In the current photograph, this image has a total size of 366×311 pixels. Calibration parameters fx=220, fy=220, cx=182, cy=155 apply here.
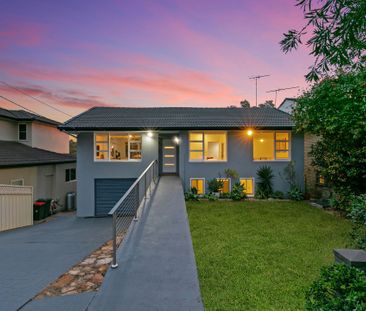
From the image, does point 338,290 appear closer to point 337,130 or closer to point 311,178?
point 337,130

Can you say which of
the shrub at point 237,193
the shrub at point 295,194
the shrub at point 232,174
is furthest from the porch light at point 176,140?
the shrub at point 295,194

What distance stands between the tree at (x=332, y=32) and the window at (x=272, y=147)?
289 inches

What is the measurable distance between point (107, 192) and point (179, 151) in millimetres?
4285

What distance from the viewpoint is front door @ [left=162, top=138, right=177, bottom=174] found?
1216 centimetres

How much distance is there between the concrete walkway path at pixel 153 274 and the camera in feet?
8.52

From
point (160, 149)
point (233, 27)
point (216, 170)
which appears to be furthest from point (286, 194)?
point (233, 27)

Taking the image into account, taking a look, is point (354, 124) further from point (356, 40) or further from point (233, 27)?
point (233, 27)

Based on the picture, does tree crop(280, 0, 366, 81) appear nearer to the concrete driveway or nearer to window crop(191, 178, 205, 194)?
the concrete driveway

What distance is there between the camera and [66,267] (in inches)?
166

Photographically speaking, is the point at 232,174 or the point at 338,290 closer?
the point at 338,290

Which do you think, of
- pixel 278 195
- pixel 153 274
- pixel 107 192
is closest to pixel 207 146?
pixel 278 195

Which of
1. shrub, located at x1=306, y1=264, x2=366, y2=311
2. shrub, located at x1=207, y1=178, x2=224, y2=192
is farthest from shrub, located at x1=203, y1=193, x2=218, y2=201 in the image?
shrub, located at x1=306, y1=264, x2=366, y2=311

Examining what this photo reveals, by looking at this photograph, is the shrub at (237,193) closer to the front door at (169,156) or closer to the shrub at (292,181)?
the shrub at (292,181)

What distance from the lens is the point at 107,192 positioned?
11.4 m
